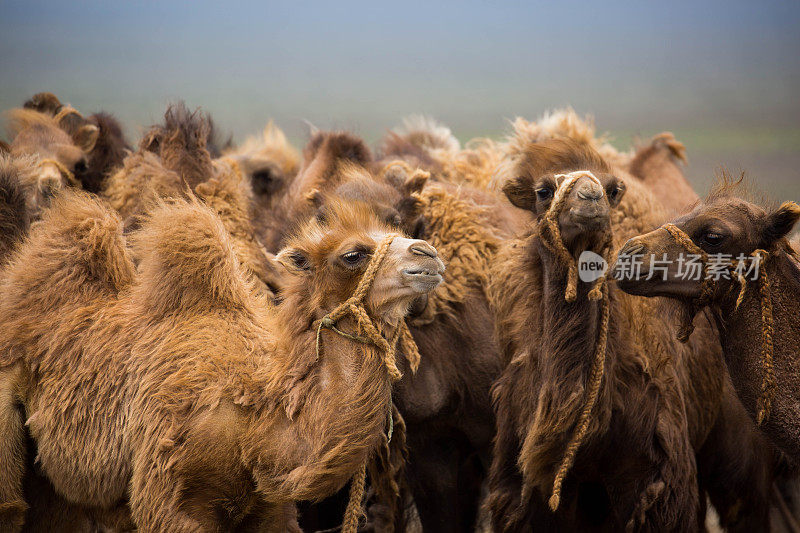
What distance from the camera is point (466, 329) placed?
4875 mm

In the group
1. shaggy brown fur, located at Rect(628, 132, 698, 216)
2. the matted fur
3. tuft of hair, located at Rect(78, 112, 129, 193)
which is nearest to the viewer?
the matted fur

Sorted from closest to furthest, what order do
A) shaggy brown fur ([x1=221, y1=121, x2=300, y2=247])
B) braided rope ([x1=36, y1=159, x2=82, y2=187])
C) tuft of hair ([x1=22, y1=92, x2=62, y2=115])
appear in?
braided rope ([x1=36, y1=159, x2=82, y2=187]) → shaggy brown fur ([x1=221, y1=121, x2=300, y2=247]) → tuft of hair ([x1=22, y1=92, x2=62, y2=115])

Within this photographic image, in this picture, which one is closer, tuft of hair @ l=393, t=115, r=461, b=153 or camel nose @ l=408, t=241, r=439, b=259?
camel nose @ l=408, t=241, r=439, b=259

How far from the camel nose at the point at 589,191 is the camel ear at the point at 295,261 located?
122 cm

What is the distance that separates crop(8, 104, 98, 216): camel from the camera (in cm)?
515

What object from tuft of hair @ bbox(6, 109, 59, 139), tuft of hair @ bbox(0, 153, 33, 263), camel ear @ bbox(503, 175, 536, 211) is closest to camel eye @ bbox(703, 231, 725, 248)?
camel ear @ bbox(503, 175, 536, 211)

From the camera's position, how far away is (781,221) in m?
3.28

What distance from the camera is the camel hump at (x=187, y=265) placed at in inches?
134

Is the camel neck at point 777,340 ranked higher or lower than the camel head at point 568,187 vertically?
lower

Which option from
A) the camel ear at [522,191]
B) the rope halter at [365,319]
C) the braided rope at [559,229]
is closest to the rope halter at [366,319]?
the rope halter at [365,319]

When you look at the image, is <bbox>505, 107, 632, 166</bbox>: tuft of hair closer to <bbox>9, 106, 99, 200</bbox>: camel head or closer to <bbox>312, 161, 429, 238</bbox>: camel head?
<bbox>312, 161, 429, 238</bbox>: camel head

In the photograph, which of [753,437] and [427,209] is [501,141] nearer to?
[427,209]

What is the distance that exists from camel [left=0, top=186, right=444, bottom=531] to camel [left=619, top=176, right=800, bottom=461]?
107cm

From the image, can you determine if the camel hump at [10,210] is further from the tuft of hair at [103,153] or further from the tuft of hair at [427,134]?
the tuft of hair at [427,134]
